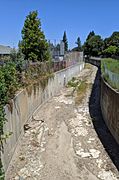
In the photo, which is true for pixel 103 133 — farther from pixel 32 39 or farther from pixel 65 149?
pixel 32 39

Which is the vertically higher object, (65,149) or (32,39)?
(32,39)

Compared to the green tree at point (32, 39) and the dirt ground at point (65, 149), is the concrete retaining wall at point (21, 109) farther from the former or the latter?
the green tree at point (32, 39)

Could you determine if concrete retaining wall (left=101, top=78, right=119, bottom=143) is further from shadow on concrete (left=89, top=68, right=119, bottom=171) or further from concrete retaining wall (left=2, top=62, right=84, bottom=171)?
concrete retaining wall (left=2, top=62, right=84, bottom=171)

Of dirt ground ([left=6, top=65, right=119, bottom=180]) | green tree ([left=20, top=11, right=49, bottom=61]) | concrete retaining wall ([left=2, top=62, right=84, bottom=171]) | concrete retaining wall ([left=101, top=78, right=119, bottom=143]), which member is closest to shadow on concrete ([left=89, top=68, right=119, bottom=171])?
dirt ground ([left=6, top=65, right=119, bottom=180])

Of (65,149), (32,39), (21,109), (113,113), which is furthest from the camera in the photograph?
(32,39)

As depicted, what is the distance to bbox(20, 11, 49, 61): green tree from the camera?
29.6 m

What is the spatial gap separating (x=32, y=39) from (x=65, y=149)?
59.7ft

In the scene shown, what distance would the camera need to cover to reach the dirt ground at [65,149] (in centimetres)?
1098

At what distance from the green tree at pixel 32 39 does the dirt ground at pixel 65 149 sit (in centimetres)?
1010

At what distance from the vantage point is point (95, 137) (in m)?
15.0

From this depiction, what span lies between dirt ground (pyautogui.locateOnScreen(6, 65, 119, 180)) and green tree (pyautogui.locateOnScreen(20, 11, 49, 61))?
10097 mm

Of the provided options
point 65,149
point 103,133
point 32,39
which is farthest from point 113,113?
point 32,39

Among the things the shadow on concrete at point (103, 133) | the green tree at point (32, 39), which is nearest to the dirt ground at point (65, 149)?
the shadow on concrete at point (103, 133)

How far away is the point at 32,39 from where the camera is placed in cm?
2956
